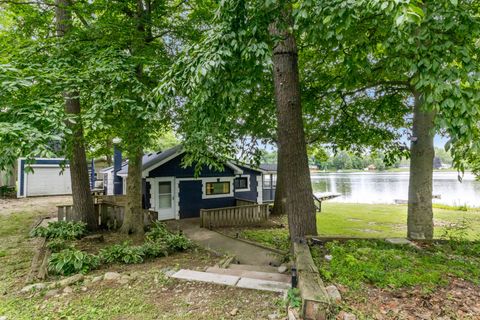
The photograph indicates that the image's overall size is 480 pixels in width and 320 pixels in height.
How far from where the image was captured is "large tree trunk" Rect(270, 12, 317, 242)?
16.9 ft

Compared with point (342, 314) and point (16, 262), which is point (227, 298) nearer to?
point (342, 314)

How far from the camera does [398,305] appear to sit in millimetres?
2623

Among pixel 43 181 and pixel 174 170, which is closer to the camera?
pixel 174 170

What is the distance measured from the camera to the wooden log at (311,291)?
246 cm

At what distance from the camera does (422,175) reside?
5824 millimetres

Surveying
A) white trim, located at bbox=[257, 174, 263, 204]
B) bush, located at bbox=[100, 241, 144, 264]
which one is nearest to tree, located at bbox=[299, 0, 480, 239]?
bush, located at bbox=[100, 241, 144, 264]

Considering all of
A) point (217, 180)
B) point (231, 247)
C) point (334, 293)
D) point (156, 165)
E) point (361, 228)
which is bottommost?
point (361, 228)

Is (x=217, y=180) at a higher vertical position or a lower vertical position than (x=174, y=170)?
lower

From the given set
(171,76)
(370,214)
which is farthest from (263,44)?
(370,214)

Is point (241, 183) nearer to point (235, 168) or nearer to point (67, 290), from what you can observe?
point (235, 168)

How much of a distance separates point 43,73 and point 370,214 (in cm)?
1574

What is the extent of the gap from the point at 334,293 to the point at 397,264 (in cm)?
129

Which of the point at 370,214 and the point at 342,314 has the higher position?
the point at 342,314

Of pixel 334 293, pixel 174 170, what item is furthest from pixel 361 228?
pixel 334 293
